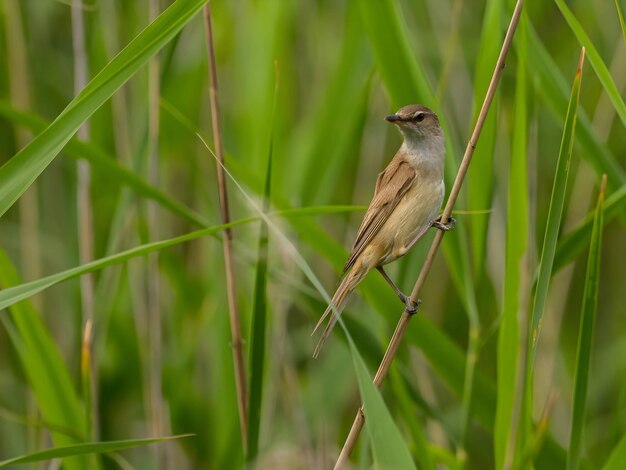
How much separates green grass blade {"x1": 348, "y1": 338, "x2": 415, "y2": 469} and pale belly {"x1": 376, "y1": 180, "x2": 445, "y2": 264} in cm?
71

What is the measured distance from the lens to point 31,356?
2377mm

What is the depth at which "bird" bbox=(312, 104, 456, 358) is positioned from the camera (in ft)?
7.32

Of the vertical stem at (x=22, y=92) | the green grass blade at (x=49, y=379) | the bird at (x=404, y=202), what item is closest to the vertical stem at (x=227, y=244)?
the bird at (x=404, y=202)

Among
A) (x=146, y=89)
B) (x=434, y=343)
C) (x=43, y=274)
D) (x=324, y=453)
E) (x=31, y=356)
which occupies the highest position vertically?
(x=146, y=89)

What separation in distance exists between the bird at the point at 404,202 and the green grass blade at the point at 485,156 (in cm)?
11

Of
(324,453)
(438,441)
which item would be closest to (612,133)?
(438,441)

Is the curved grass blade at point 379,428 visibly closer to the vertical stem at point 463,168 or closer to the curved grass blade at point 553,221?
the vertical stem at point 463,168

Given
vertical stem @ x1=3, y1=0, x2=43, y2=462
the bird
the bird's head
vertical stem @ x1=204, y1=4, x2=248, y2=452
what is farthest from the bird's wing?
vertical stem @ x1=3, y1=0, x2=43, y2=462

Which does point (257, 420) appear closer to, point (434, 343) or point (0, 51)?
point (434, 343)

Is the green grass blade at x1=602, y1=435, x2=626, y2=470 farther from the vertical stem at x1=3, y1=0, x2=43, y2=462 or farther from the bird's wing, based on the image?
the vertical stem at x1=3, y1=0, x2=43, y2=462

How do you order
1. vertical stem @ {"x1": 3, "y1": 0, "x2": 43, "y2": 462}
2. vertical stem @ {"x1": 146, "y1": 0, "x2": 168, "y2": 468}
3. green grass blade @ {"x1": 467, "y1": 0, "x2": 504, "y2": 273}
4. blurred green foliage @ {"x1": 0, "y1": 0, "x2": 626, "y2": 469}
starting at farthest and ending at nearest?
vertical stem @ {"x1": 3, "y1": 0, "x2": 43, "y2": 462} < vertical stem @ {"x1": 146, "y1": 0, "x2": 168, "y2": 468} < blurred green foliage @ {"x1": 0, "y1": 0, "x2": 626, "y2": 469} < green grass blade @ {"x1": 467, "y1": 0, "x2": 504, "y2": 273}

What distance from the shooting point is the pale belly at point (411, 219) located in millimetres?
2279

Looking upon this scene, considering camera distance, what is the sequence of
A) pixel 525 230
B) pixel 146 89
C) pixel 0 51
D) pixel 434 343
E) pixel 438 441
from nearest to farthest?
pixel 525 230 < pixel 434 343 < pixel 438 441 < pixel 146 89 < pixel 0 51

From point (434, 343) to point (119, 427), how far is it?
1840mm
